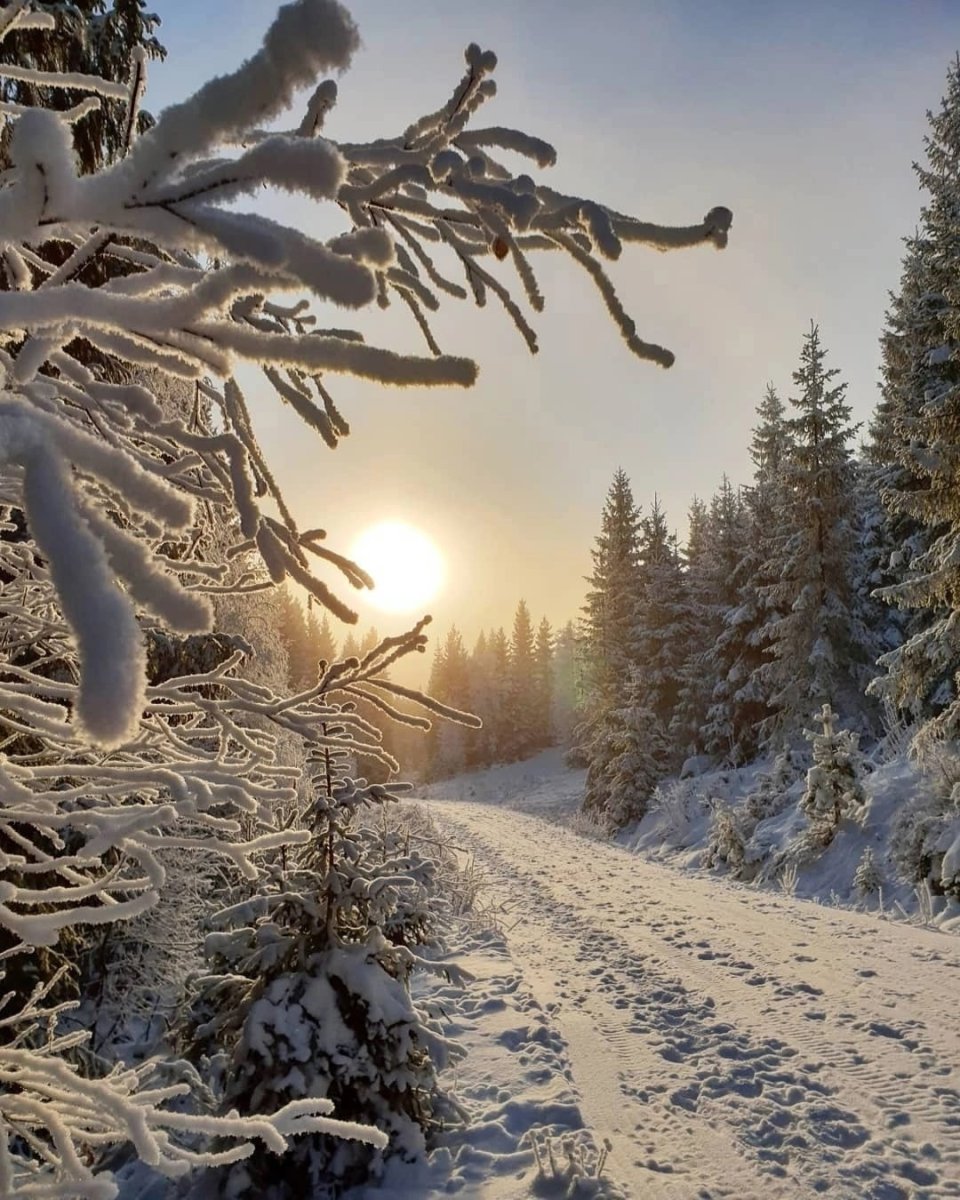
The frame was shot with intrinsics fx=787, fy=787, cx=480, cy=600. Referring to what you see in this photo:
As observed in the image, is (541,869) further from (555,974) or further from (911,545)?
(911,545)

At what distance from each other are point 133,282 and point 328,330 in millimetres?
412

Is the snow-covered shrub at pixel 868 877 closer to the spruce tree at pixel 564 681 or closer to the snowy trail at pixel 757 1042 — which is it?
the snowy trail at pixel 757 1042

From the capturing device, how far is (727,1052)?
19.1ft

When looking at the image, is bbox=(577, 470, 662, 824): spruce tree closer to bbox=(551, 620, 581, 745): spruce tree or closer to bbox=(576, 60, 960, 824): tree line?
bbox=(576, 60, 960, 824): tree line

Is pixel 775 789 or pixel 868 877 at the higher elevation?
pixel 775 789

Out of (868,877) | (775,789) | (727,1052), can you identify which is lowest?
(727,1052)

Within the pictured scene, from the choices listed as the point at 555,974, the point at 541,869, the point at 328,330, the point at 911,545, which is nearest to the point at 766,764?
the point at 911,545

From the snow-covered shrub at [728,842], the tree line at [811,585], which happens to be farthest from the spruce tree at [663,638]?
the snow-covered shrub at [728,842]

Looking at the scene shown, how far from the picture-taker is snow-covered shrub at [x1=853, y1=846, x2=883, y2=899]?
11570 mm

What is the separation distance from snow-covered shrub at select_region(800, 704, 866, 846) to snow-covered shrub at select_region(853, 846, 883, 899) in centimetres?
174

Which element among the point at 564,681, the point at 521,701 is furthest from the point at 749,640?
the point at 564,681

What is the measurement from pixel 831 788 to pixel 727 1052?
9.14m

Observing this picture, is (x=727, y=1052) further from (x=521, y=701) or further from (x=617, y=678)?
(x=521, y=701)

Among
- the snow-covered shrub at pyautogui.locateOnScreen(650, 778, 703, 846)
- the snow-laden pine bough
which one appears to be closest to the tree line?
the snow-covered shrub at pyautogui.locateOnScreen(650, 778, 703, 846)
